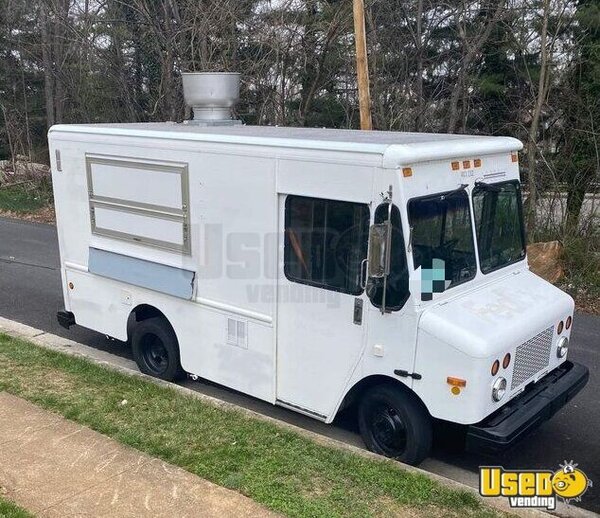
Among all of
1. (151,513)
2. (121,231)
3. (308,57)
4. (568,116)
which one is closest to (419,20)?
(308,57)

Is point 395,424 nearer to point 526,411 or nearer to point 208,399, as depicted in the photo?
point 526,411

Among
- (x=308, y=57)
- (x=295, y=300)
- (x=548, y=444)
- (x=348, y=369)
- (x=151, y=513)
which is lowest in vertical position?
(x=548, y=444)

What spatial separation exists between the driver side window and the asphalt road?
149cm

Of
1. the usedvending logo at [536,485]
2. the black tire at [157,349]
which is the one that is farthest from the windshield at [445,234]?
the black tire at [157,349]

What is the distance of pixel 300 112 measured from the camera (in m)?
14.3

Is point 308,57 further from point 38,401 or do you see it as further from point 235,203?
point 38,401

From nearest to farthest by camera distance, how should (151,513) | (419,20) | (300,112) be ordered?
(151,513) < (419,20) < (300,112)

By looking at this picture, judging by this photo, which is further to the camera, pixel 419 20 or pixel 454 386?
pixel 419 20

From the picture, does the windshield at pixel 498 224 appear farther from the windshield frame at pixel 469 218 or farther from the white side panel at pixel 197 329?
the white side panel at pixel 197 329

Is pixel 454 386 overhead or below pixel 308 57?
below

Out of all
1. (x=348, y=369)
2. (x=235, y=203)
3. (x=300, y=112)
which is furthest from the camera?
(x=300, y=112)

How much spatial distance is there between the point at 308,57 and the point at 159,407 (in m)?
10.0

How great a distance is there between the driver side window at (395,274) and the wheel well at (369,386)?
0.63 metres

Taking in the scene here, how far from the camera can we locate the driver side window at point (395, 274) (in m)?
4.50
